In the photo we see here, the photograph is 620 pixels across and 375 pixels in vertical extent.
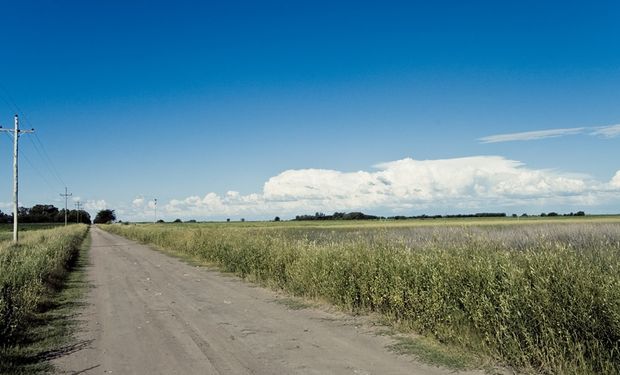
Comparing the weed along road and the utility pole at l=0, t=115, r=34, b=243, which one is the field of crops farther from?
the utility pole at l=0, t=115, r=34, b=243

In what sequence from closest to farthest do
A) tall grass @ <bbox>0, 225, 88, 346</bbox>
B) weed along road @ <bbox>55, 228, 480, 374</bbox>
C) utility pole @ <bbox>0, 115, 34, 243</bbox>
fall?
weed along road @ <bbox>55, 228, 480, 374</bbox>, tall grass @ <bbox>0, 225, 88, 346</bbox>, utility pole @ <bbox>0, 115, 34, 243</bbox>

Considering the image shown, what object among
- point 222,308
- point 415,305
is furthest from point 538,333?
point 222,308

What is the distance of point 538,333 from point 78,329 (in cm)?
867

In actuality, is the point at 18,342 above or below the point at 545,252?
below

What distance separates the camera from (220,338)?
902cm

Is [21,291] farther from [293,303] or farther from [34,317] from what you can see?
[293,303]

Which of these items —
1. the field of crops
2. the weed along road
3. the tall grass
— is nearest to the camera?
the field of crops

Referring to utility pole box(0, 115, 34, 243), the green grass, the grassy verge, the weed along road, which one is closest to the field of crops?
the green grass

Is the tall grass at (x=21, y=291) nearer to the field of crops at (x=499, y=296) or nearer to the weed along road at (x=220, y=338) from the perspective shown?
the weed along road at (x=220, y=338)

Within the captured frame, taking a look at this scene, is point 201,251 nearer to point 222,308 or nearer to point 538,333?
point 222,308

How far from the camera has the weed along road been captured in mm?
7266

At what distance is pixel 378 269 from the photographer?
1113cm

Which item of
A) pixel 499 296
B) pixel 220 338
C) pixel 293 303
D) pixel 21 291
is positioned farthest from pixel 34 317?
pixel 499 296

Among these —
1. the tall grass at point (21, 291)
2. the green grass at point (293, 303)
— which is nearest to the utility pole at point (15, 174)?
the tall grass at point (21, 291)
